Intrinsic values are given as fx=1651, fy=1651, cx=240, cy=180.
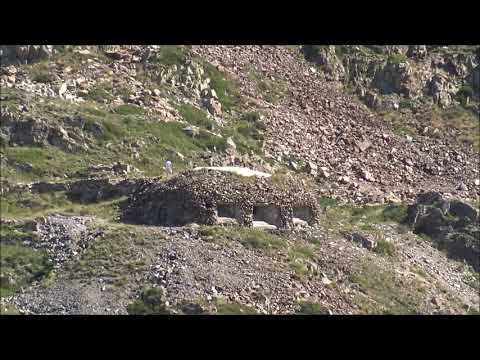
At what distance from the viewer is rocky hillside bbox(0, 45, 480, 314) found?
1800 inches

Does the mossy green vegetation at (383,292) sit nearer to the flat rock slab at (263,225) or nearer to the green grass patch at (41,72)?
the flat rock slab at (263,225)

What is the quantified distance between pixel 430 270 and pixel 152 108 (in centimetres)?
1440

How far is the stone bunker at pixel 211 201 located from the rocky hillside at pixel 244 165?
1.98 feet

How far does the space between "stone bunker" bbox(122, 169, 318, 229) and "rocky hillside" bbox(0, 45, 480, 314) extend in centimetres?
60

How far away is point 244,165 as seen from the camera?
2431 inches

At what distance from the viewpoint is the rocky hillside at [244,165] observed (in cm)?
4572

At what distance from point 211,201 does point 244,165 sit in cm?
1195

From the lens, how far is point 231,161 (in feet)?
206

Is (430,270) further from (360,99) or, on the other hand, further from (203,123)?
(360,99)

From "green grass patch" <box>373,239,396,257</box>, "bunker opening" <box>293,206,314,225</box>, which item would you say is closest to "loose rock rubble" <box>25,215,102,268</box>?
"bunker opening" <box>293,206,314,225</box>

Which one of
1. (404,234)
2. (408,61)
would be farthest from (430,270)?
(408,61)

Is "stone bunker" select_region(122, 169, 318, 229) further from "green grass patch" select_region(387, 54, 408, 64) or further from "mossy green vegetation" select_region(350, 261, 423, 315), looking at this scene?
"green grass patch" select_region(387, 54, 408, 64)

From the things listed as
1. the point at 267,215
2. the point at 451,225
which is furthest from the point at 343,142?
the point at 267,215

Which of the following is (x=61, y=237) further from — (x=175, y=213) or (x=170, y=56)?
(x=170, y=56)
